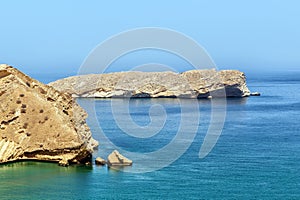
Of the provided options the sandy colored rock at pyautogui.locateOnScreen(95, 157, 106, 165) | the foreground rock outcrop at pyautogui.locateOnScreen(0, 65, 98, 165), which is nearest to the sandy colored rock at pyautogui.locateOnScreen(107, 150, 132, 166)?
the sandy colored rock at pyautogui.locateOnScreen(95, 157, 106, 165)

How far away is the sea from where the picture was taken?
127 ft

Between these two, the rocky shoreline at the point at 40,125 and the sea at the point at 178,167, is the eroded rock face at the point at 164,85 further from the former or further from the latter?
the rocky shoreline at the point at 40,125

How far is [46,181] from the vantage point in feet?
137

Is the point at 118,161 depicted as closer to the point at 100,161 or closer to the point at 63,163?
the point at 100,161

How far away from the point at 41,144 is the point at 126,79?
3290 inches

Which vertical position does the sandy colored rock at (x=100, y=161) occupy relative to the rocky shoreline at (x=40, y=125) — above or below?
below

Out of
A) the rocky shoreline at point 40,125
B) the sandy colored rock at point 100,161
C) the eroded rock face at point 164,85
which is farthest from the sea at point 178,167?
the eroded rock face at point 164,85

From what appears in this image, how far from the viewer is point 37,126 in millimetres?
48719

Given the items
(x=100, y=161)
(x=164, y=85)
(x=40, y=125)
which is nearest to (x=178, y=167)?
(x=100, y=161)

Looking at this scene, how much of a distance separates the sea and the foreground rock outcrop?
1.07m

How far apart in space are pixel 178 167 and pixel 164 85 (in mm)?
80149

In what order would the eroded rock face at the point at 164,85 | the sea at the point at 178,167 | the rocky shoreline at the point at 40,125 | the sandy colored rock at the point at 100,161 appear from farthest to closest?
the eroded rock face at the point at 164,85
the rocky shoreline at the point at 40,125
the sandy colored rock at the point at 100,161
the sea at the point at 178,167

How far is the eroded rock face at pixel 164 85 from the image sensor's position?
122 meters

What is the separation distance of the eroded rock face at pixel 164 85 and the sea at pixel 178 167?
39667 millimetres
